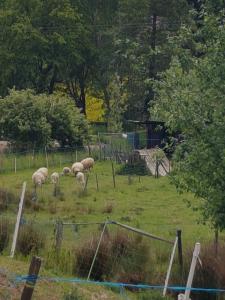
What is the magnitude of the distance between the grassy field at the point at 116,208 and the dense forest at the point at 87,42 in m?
23.0

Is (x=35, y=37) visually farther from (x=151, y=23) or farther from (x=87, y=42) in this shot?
(x=151, y=23)

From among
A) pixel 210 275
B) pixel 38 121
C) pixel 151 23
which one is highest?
pixel 151 23

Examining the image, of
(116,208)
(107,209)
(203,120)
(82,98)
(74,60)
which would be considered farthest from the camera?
(82,98)

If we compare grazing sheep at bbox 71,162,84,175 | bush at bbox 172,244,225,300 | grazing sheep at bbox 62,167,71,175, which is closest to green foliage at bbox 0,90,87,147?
grazing sheep at bbox 62,167,71,175

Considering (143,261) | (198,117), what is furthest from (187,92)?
(143,261)

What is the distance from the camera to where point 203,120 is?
579 inches

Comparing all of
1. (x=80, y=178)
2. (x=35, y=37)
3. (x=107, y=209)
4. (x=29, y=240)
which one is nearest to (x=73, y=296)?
(x=29, y=240)

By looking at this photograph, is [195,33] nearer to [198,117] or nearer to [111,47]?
[198,117]

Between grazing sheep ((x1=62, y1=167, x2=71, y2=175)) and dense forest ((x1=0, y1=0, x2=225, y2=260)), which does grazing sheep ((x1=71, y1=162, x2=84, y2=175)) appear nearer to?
grazing sheep ((x1=62, y1=167, x2=71, y2=175))

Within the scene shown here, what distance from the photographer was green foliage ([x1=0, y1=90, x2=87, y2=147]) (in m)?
46.7

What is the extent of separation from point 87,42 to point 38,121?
2050 centimetres

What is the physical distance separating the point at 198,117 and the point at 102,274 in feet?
11.8

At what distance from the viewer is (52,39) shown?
6350 cm

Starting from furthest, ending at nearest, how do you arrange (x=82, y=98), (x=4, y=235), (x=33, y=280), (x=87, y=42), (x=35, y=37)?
(x=82, y=98)
(x=87, y=42)
(x=35, y=37)
(x=4, y=235)
(x=33, y=280)
